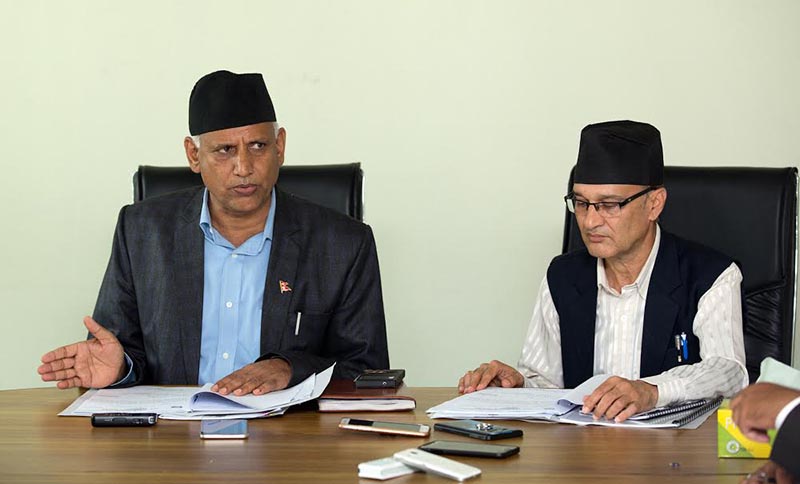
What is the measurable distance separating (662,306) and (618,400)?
67 cm

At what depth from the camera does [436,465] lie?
1804 mm

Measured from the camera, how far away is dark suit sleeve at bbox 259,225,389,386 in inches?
117

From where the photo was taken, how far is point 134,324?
302 centimetres

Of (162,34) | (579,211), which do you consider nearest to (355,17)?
(162,34)

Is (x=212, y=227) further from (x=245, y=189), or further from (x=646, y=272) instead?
(x=646, y=272)

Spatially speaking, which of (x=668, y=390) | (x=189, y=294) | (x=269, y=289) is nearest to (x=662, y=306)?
(x=668, y=390)

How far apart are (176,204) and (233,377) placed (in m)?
0.84

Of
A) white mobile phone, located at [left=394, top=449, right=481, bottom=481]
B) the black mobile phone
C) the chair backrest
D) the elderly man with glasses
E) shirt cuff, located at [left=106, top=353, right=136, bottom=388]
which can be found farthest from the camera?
the chair backrest

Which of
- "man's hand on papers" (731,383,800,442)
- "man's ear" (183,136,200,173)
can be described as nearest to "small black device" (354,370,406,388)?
"man's ear" (183,136,200,173)

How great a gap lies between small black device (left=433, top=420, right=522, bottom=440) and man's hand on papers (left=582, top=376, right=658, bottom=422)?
0.20 meters

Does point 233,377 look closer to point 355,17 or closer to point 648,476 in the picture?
point 648,476

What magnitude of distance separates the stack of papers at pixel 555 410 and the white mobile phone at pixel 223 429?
40cm

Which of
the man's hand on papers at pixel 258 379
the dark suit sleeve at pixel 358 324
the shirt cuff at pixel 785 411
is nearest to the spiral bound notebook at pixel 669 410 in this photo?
the shirt cuff at pixel 785 411

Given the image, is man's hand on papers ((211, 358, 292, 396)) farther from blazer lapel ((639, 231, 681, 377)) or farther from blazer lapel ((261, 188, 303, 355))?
blazer lapel ((639, 231, 681, 377))
